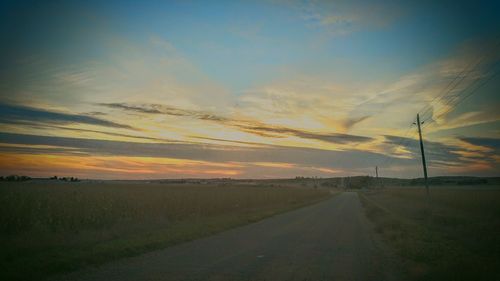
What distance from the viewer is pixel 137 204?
24844mm

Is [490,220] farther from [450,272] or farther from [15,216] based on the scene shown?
[15,216]

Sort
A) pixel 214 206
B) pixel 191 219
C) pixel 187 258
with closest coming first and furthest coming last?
pixel 187 258 < pixel 191 219 < pixel 214 206

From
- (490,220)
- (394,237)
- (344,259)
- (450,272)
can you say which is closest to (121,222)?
(344,259)

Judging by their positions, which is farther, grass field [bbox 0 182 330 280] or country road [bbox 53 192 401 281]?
grass field [bbox 0 182 330 280]

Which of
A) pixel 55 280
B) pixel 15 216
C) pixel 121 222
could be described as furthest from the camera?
pixel 121 222

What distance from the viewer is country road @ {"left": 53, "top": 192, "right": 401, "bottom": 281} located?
9195 mm

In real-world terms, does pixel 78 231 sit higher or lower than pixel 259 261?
higher

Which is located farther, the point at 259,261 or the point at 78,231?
→ the point at 78,231

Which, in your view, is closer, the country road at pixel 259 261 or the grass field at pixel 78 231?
the country road at pixel 259 261

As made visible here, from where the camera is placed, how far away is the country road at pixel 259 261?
30.2 feet

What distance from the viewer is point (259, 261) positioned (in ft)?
36.3

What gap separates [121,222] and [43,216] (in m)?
3.59

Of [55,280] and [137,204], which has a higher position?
[137,204]

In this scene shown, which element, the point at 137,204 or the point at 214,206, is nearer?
the point at 137,204
